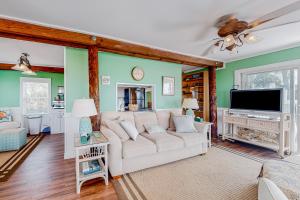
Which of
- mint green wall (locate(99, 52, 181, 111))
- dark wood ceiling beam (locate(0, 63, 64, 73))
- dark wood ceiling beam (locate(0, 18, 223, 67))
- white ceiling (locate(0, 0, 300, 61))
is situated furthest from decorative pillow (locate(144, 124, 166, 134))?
dark wood ceiling beam (locate(0, 63, 64, 73))

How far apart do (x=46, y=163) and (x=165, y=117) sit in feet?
8.45

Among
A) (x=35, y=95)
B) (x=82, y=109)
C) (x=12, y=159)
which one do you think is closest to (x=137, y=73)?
(x=82, y=109)

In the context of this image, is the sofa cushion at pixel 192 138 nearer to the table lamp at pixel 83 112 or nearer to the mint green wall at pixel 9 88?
the table lamp at pixel 83 112

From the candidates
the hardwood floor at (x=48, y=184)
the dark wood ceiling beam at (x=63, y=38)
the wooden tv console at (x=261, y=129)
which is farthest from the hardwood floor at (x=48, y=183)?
the dark wood ceiling beam at (x=63, y=38)

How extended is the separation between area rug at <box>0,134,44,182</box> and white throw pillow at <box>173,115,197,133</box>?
303cm

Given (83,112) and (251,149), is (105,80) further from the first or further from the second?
(251,149)

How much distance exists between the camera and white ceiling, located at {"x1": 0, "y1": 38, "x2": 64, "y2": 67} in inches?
126

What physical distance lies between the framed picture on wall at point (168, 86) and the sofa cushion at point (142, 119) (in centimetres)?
111

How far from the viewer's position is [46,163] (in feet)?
9.13

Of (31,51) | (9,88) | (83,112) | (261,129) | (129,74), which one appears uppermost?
(31,51)

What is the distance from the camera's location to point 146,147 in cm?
241

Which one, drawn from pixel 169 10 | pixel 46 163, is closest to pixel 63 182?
pixel 46 163

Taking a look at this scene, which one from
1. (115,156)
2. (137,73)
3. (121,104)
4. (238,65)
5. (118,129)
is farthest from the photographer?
(238,65)

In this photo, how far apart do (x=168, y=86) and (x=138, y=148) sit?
2.38 m
